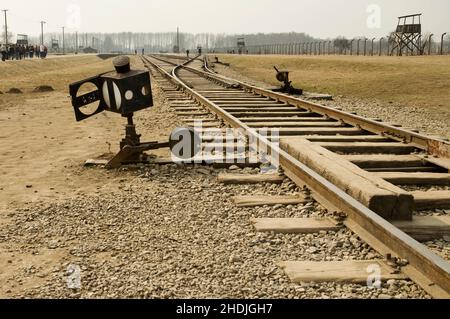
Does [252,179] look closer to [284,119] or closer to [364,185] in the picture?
[364,185]

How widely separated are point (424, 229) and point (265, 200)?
4.34ft

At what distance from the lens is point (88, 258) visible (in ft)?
10.6

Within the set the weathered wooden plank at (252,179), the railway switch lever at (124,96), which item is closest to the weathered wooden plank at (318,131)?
the railway switch lever at (124,96)

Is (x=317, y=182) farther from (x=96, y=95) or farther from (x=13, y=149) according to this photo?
(x=13, y=149)

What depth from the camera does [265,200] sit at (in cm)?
429

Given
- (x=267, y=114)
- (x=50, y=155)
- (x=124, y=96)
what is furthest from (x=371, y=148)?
(x=50, y=155)

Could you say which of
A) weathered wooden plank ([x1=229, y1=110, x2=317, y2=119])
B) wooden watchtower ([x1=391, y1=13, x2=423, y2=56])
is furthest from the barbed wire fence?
weathered wooden plank ([x1=229, y1=110, x2=317, y2=119])

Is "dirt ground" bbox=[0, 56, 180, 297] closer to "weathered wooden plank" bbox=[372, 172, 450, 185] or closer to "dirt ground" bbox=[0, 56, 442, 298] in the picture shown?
"dirt ground" bbox=[0, 56, 442, 298]

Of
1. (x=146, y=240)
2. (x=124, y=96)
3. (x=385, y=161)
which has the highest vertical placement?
(x=124, y=96)

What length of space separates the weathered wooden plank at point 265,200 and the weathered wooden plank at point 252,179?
48 cm

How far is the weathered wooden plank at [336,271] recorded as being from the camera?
112 inches

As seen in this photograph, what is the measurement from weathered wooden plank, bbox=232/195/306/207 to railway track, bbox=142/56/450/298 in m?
0.16

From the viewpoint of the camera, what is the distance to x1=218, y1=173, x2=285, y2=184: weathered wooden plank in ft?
16.0

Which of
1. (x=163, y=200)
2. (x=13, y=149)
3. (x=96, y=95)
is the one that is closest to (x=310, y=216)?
(x=163, y=200)
